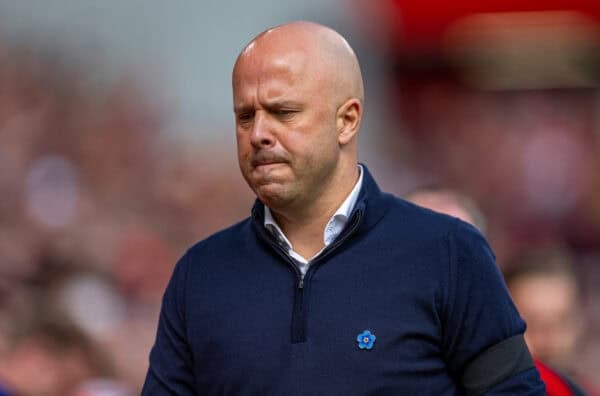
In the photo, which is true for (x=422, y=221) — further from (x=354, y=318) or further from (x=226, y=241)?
(x=226, y=241)

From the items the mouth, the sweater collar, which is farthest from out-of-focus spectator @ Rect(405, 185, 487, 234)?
the mouth

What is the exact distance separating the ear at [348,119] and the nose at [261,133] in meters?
0.14

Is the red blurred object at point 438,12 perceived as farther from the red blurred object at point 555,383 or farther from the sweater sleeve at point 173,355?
the sweater sleeve at point 173,355

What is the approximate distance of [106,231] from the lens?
7.13 meters

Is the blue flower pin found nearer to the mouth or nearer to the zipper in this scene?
the zipper

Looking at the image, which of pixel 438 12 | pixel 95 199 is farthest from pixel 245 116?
pixel 438 12

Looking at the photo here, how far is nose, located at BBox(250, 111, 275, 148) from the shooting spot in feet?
8.09

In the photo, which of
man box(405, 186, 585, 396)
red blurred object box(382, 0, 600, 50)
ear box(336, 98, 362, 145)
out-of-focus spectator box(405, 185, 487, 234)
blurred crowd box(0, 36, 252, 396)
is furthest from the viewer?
red blurred object box(382, 0, 600, 50)

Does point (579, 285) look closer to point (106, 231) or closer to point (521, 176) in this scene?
point (521, 176)

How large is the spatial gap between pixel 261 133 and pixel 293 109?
Result: 68 millimetres

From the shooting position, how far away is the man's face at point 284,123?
2473 millimetres

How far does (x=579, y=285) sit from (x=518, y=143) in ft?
4.13

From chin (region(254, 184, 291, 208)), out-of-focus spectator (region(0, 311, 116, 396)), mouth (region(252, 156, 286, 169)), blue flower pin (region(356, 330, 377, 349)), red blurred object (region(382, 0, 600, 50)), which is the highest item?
red blurred object (region(382, 0, 600, 50))

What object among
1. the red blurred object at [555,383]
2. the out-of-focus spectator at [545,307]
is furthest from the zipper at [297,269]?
the out-of-focus spectator at [545,307]
